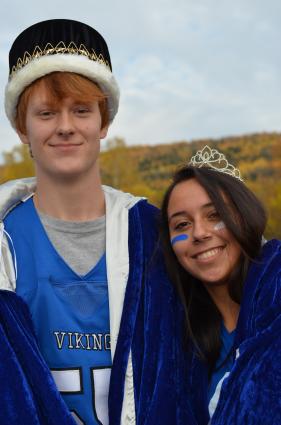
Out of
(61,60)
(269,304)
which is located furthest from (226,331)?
(61,60)

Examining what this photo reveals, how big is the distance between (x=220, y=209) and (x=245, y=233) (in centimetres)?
15

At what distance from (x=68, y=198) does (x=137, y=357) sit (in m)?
0.73

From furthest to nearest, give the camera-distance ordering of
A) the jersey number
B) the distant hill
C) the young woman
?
the distant hill → the jersey number → the young woman

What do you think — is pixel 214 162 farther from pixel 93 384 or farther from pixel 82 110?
pixel 93 384

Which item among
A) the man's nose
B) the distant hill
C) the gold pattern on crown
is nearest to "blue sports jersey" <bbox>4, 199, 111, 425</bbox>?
the man's nose

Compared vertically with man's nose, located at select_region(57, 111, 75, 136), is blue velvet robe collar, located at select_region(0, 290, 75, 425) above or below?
below

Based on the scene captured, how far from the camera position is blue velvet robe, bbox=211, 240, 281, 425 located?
6.87ft

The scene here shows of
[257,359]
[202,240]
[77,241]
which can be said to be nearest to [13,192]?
[77,241]

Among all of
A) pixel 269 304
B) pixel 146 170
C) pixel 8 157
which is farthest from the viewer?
pixel 146 170

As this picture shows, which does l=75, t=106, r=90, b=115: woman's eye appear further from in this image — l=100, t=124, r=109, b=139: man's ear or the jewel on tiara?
the jewel on tiara

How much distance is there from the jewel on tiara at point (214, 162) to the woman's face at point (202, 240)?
199 millimetres

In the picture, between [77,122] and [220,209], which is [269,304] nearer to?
[220,209]

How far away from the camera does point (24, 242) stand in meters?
2.53

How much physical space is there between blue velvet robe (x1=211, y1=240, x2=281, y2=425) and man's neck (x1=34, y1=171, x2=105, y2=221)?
77 cm
